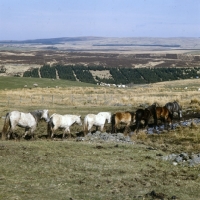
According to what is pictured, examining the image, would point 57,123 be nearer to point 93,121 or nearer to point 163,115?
point 93,121

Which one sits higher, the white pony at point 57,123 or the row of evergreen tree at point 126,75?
the white pony at point 57,123

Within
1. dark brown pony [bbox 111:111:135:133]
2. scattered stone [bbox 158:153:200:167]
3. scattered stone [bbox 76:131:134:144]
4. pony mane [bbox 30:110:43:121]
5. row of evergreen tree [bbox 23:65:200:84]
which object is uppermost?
pony mane [bbox 30:110:43:121]

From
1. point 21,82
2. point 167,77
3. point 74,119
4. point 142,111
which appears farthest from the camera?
point 167,77

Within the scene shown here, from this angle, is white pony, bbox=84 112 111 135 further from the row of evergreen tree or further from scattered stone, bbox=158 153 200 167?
the row of evergreen tree

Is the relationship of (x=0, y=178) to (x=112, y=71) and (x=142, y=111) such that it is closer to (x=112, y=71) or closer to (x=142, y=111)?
(x=142, y=111)

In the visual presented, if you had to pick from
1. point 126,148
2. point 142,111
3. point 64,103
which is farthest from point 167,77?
point 126,148

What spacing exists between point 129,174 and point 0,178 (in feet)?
12.1

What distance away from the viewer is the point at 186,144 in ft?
51.8

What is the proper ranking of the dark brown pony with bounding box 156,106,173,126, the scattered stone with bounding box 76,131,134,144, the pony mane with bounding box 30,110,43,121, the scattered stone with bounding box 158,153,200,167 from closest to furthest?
the scattered stone with bounding box 158,153,200,167 < the scattered stone with bounding box 76,131,134,144 < the pony mane with bounding box 30,110,43,121 < the dark brown pony with bounding box 156,106,173,126

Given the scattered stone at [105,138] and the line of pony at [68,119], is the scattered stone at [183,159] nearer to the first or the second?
the scattered stone at [105,138]

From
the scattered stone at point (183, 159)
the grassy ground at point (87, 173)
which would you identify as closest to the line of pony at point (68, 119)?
the grassy ground at point (87, 173)

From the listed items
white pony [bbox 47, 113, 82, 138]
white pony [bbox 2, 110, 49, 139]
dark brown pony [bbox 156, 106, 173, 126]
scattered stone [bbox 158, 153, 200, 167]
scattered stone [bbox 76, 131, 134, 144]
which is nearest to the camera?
scattered stone [bbox 158, 153, 200, 167]

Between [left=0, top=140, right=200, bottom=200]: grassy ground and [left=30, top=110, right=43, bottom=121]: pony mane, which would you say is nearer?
[left=0, top=140, right=200, bottom=200]: grassy ground

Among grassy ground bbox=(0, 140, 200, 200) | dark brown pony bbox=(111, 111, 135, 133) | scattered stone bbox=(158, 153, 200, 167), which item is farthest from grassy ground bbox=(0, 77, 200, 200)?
dark brown pony bbox=(111, 111, 135, 133)
